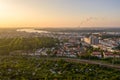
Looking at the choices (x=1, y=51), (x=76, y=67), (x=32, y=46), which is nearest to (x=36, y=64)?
(x=76, y=67)

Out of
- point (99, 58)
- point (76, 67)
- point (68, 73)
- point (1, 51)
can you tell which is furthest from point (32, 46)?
point (68, 73)

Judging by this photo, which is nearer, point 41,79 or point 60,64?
point 41,79

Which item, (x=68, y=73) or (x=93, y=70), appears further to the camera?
(x=93, y=70)

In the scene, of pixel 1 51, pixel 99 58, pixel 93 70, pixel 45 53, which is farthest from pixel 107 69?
pixel 1 51

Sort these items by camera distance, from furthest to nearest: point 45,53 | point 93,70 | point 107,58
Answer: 1. point 45,53
2. point 107,58
3. point 93,70

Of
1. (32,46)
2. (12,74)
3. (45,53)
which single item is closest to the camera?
(12,74)

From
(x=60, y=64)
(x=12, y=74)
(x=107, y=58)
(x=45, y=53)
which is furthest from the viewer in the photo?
(x=45, y=53)

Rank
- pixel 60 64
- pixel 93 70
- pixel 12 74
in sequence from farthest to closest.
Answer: pixel 60 64 < pixel 93 70 < pixel 12 74

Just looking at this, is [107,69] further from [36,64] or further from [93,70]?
[36,64]

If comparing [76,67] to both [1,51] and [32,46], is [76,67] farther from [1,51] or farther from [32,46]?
[32,46]
